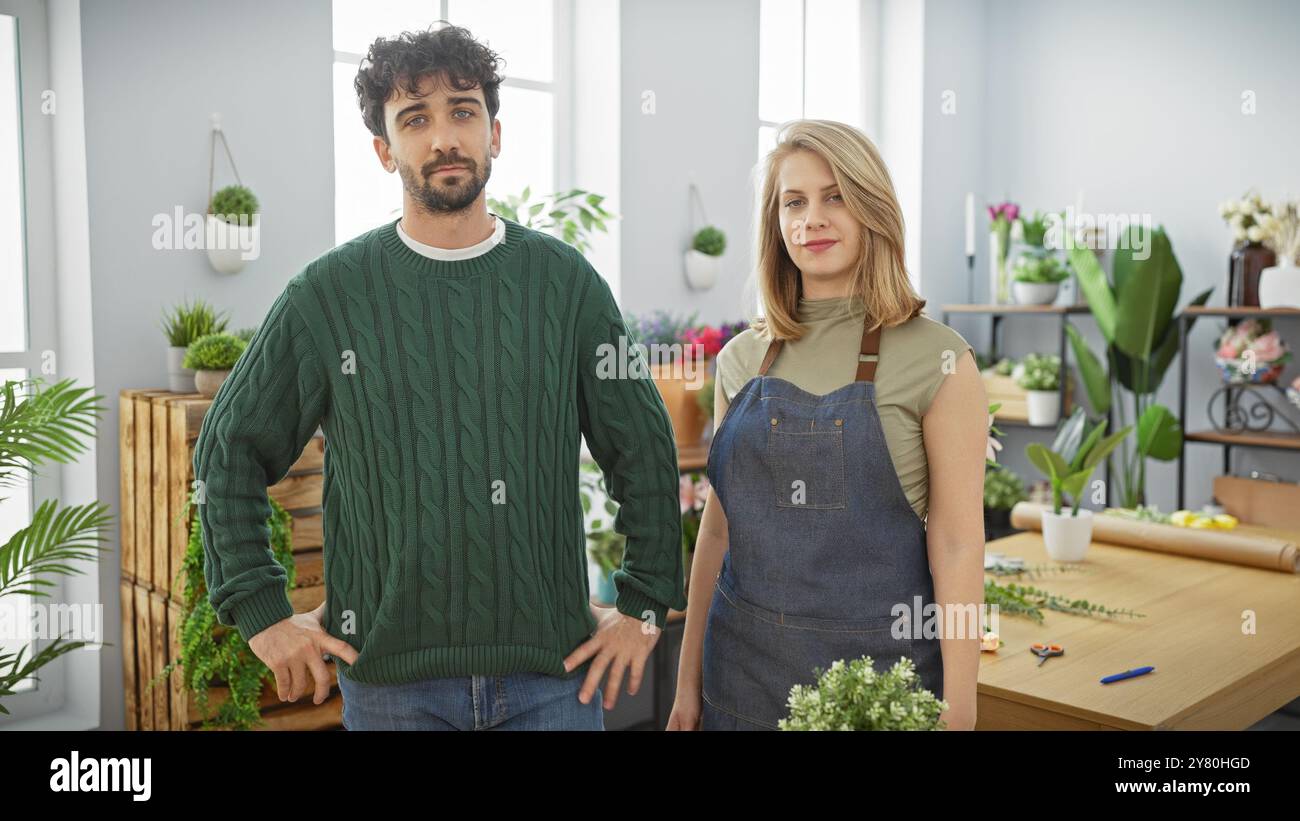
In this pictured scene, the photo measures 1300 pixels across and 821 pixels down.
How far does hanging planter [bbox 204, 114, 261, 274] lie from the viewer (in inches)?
119

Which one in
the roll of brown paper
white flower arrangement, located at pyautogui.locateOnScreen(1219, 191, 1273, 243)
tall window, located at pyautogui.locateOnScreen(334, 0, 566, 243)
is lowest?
the roll of brown paper

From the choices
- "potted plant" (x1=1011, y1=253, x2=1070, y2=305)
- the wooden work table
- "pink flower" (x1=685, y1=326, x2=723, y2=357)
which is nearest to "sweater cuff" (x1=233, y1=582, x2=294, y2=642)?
the wooden work table

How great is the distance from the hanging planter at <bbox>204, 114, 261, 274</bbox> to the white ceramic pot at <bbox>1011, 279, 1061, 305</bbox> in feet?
10.9

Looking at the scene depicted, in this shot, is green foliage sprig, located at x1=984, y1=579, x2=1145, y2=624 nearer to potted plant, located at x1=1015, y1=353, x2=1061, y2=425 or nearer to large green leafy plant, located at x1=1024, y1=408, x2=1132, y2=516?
large green leafy plant, located at x1=1024, y1=408, x2=1132, y2=516

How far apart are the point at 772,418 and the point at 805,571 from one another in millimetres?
232

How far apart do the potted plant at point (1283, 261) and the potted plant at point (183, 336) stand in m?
3.57

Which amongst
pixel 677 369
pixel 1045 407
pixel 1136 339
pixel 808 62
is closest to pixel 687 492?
pixel 677 369

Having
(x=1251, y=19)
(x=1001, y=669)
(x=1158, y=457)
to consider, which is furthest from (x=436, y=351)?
(x=1251, y=19)

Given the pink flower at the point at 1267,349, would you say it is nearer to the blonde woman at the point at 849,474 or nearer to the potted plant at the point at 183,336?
the blonde woman at the point at 849,474

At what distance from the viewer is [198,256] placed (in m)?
3.05

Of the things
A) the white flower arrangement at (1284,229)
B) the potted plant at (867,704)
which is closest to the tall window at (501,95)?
the white flower arrangement at (1284,229)

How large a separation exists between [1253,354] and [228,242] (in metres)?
3.57
